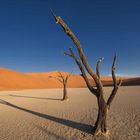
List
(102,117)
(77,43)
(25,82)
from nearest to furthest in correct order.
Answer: (77,43), (102,117), (25,82)

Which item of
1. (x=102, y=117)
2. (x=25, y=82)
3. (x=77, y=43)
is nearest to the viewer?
(x=77, y=43)

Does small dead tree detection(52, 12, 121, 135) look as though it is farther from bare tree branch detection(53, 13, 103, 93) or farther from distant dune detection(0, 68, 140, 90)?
distant dune detection(0, 68, 140, 90)

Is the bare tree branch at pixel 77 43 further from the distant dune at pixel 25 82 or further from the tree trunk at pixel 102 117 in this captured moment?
the distant dune at pixel 25 82

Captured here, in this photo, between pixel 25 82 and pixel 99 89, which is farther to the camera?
Result: pixel 25 82

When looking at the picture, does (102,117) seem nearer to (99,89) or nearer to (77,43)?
(99,89)

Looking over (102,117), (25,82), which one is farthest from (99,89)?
(25,82)

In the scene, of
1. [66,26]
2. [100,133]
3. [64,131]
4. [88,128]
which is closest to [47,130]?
[64,131]

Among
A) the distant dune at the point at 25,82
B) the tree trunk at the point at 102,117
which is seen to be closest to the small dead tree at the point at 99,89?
the tree trunk at the point at 102,117

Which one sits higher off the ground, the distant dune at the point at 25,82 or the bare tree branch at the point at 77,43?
the distant dune at the point at 25,82

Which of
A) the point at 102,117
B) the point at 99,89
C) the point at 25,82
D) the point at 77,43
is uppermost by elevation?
the point at 25,82

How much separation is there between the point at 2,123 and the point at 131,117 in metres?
8.16

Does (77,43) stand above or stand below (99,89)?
above

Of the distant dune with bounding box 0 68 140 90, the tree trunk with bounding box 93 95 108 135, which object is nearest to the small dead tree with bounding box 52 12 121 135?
the tree trunk with bounding box 93 95 108 135

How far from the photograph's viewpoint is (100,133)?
9398mm
